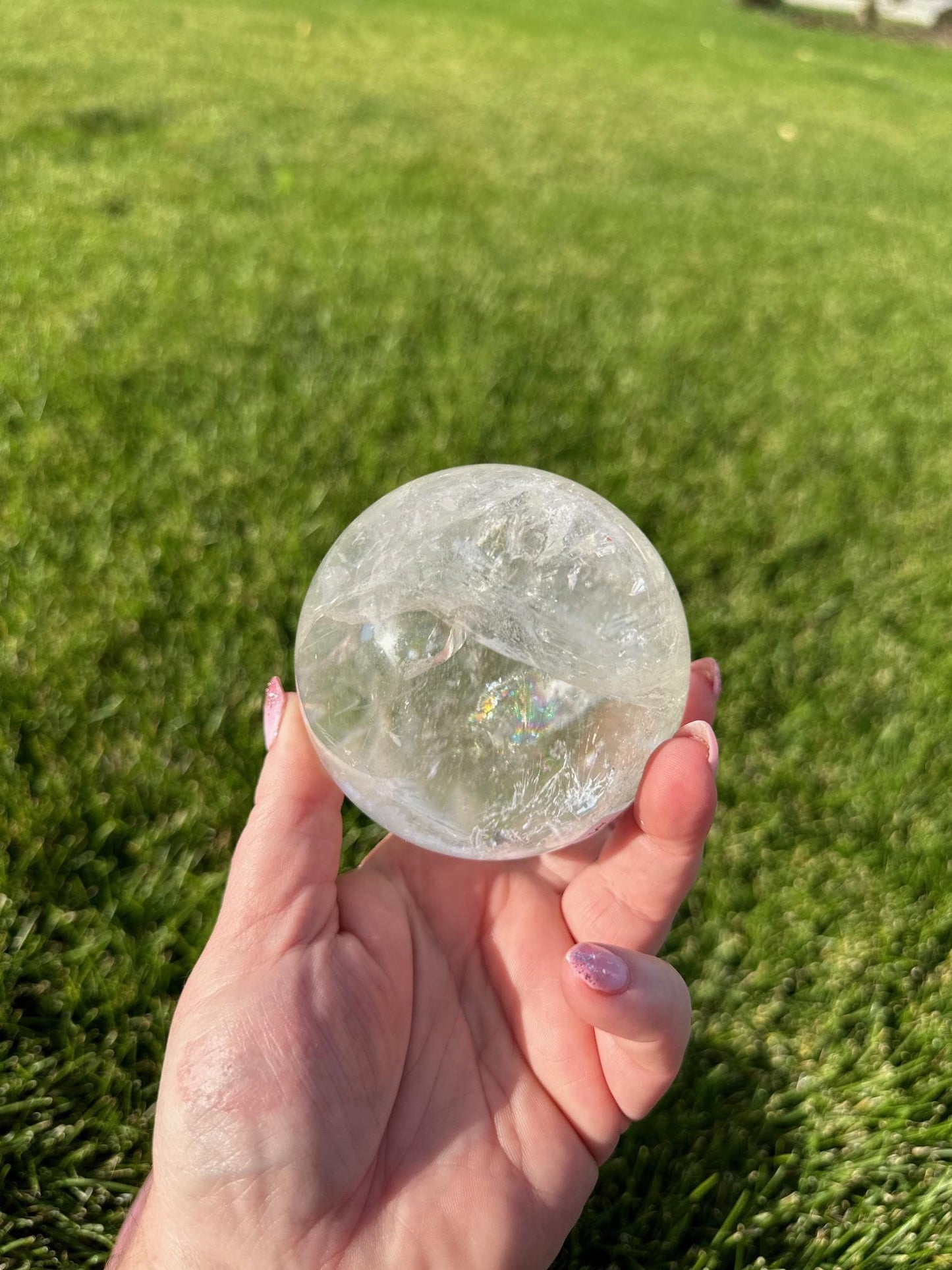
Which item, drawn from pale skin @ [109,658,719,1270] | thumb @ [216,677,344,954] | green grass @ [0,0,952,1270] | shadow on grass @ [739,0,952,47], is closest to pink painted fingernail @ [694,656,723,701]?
pale skin @ [109,658,719,1270]

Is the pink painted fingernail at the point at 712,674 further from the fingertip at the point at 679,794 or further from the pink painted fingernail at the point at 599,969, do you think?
the pink painted fingernail at the point at 599,969

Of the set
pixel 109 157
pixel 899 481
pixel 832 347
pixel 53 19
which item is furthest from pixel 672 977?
pixel 53 19

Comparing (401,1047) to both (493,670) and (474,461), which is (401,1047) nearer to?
(493,670)

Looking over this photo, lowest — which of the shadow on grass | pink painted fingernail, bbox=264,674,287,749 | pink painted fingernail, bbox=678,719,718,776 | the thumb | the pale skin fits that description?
the pale skin

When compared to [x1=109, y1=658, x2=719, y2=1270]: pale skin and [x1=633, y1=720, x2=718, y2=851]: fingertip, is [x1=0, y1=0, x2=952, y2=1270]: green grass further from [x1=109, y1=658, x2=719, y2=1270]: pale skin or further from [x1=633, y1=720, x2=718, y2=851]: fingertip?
[x1=633, y1=720, x2=718, y2=851]: fingertip

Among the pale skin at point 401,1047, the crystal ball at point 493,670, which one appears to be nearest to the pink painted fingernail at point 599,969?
the pale skin at point 401,1047
